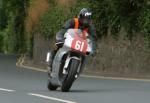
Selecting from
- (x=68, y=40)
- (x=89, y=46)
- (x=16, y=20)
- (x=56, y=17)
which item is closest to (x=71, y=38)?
(x=68, y=40)

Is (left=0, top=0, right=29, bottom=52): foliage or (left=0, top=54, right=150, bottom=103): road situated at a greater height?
(left=0, top=54, right=150, bottom=103): road

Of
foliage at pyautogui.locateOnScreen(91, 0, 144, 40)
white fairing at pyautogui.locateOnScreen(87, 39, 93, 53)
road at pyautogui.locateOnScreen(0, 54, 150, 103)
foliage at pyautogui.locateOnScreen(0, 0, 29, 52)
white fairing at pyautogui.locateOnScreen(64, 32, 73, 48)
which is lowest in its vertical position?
foliage at pyautogui.locateOnScreen(0, 0, 29, 52)

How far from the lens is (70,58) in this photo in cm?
1453

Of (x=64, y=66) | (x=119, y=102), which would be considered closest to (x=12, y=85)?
(x=64, y=66)

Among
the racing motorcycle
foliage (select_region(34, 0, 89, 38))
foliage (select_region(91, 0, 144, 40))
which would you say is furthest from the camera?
foliage (select_region(34, 0, 89, 38))

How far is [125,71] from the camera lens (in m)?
22.6

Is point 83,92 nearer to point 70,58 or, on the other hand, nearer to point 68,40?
point 70,58

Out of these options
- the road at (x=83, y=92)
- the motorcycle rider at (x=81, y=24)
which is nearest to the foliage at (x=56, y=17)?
the road at (x=83, y=92)

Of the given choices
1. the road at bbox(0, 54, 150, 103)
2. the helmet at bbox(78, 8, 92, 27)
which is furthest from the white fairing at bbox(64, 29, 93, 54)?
the road at bbox(0, 54, 150, 103)

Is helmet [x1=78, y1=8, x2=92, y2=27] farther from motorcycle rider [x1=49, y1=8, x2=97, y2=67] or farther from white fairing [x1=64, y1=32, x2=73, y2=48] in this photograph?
white fairing [x1=64, y1=32, x2=73, y2=48]

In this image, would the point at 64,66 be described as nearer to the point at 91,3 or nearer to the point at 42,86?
the point at 42,86

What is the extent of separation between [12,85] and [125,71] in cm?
598

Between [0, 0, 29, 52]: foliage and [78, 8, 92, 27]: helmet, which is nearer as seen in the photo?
[78, 8, 92, 27]: helmet

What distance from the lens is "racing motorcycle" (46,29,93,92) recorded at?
14.5m
